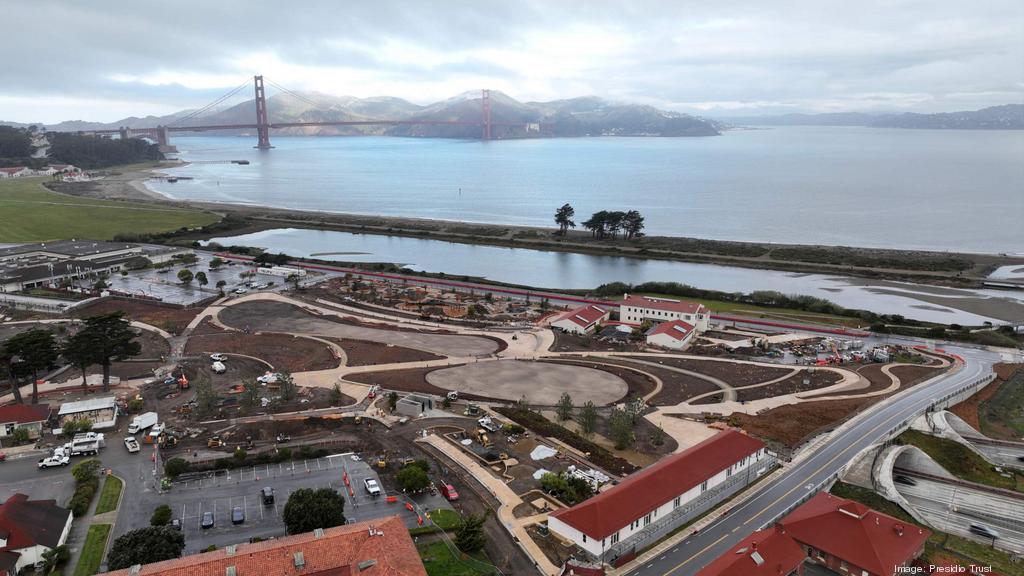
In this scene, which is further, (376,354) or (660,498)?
(376,354)

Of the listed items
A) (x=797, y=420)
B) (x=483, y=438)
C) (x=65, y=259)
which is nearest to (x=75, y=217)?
(x=65, y=259)

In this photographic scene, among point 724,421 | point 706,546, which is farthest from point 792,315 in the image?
point 706,546

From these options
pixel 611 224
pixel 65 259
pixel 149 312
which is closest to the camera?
pixel 149 312

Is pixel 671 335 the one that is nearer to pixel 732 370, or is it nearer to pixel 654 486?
pixel 732 370

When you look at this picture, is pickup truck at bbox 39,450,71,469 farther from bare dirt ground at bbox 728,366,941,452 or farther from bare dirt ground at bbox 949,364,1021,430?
bare dirt ground at bbox 949,364,1021,430

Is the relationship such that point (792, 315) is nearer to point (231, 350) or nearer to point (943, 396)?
point (943, 396)

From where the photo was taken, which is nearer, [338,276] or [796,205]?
[338,276]

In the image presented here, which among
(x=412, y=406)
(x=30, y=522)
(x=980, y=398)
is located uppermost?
(x=30, y=522)
